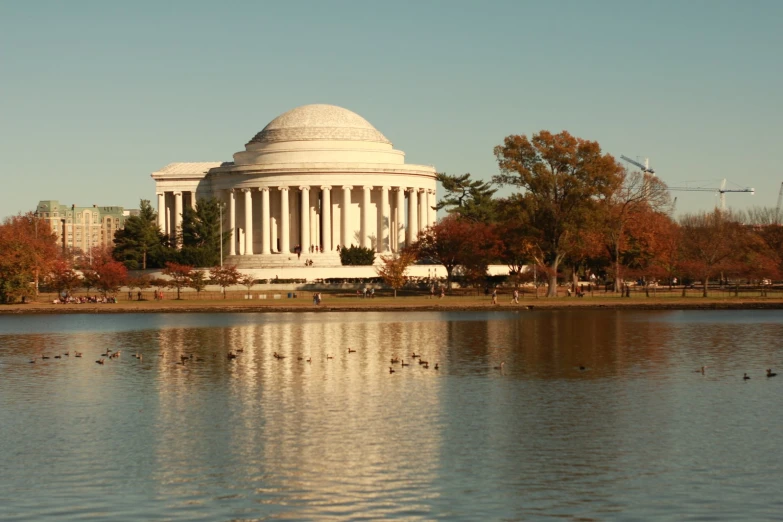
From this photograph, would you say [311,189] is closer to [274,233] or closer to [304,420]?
[274,233]

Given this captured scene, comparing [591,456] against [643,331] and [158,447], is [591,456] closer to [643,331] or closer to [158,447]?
[158,447]

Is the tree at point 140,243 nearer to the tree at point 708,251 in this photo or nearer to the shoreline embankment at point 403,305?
the shoreline embankment at point 403,305

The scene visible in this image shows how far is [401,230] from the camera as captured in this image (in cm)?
14775

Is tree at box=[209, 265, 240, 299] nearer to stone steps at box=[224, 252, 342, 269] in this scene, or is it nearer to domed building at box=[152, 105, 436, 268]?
stone steps at box=[224, 252, 342, 269]

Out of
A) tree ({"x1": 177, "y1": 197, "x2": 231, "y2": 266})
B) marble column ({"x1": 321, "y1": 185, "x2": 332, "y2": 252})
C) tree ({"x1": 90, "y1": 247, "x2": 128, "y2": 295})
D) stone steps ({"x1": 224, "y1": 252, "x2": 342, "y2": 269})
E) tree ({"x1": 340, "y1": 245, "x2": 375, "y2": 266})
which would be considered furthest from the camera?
marble column ({"x1": 321, "y1": 185, "x2": 332, "y2": 252})

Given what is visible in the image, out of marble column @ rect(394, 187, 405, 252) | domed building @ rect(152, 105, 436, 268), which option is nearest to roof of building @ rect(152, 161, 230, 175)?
domed building @ rect(152, 105, 436, 268)

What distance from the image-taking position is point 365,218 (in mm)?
141000

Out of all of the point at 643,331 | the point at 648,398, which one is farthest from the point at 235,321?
the point at 648,398

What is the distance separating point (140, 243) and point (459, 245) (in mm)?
38297

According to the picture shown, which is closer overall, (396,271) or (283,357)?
(283,357)

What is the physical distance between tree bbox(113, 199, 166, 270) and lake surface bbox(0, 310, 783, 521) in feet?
218

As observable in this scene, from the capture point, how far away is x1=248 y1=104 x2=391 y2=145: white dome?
141875mm

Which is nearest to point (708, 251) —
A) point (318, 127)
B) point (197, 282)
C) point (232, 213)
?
point (197, 282)

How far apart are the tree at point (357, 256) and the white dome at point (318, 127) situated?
16143 mm
